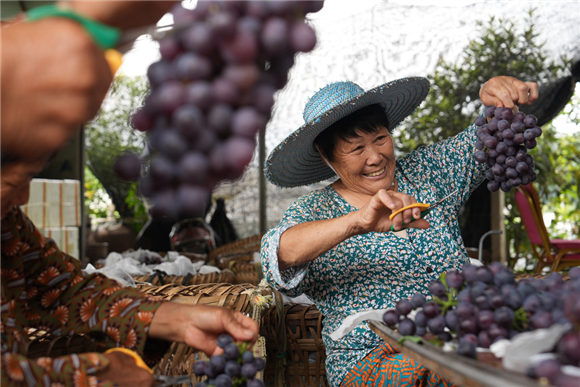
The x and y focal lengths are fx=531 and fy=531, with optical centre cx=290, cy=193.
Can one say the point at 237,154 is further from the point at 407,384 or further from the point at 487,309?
the point at 407,384

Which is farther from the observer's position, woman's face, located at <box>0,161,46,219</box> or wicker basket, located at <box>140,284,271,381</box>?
wicker basket, located at <box>140,284,271,381</box>

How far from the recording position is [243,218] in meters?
5.14

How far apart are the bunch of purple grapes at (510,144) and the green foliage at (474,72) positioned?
3118 millimetres

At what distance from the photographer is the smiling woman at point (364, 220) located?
1.47 metres

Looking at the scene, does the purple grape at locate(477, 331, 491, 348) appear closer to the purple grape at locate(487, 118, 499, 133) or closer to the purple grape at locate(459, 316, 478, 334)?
the purple grape at locate(459, 316, 478, 334)

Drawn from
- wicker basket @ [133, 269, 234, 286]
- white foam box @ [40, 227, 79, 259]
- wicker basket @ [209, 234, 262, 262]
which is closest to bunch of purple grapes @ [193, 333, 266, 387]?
wicker basket @ [133, 269, 234, 286]

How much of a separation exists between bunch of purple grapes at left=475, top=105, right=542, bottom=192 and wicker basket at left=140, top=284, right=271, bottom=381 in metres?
0.77

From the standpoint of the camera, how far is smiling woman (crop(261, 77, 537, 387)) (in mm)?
1472

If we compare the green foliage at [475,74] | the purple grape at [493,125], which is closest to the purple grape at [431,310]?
the purple grape at [493,125]

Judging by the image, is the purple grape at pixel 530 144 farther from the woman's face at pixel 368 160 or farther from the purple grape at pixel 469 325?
the purple grape at pixel 469 325

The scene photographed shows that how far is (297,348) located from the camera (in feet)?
5.86

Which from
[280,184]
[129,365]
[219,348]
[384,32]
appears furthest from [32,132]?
[384,32]

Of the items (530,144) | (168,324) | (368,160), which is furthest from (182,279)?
(530,144)

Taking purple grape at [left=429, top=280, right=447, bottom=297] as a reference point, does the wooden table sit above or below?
below
